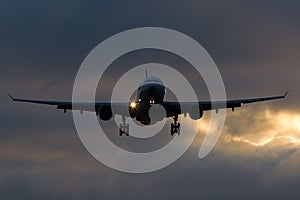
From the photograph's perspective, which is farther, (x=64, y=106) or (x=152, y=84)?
(x=64, y=106)

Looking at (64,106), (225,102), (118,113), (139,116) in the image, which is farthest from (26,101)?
(225,102)

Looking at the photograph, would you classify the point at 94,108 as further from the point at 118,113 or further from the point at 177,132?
the point at 177,132

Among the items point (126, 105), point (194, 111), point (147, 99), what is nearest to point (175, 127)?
point (194, 111)

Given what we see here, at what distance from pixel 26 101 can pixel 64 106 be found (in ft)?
19.8

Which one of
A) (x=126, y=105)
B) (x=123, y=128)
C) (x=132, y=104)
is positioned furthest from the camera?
(x=123, y=128)

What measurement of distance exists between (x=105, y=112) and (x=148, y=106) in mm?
12620

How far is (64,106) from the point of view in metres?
116

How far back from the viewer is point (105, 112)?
114250 millimetres

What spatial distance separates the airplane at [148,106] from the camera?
104 metres

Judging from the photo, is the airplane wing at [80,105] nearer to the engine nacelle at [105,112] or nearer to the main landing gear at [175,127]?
the engine nacelle at [105,112]

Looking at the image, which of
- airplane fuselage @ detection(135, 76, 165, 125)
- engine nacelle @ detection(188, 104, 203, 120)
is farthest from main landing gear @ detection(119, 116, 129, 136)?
airplane fuselage @ detection(135, 76, 165, 125)

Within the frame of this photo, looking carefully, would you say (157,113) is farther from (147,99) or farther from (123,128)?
(123,128)

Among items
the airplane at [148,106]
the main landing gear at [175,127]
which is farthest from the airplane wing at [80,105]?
the main landing gear at [175,127]

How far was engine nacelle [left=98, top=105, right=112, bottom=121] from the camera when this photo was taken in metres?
114
